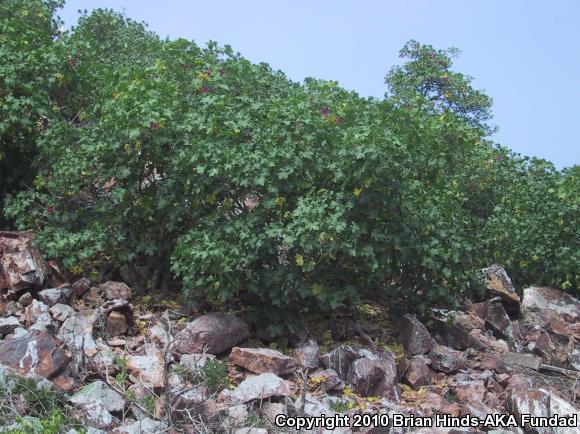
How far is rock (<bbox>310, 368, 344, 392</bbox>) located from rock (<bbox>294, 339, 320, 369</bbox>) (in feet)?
0.43

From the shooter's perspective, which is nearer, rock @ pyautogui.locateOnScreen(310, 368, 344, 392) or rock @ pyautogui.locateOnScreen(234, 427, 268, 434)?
rock @ pyautogui.locateOnScreen(234, 427, 268, 434)

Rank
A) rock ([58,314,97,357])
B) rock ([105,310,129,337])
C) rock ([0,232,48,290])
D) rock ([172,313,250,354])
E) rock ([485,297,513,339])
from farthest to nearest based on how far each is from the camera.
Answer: rock ([485,297,513,339]) < rock ([0,232,48,290]) < rock ([105,310,129,337]) < rock ([172,313,250,354]) < rock ([58,314,97,357])

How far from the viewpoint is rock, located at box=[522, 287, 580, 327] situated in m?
8.52

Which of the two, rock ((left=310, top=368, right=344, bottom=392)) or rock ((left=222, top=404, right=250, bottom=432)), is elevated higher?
rock ((left=310, top=368, right=344, bottom=392))

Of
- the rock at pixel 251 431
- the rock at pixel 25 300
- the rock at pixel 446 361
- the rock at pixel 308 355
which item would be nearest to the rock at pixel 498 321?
the rock at pixel 446 361

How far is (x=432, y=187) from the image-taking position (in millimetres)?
7098

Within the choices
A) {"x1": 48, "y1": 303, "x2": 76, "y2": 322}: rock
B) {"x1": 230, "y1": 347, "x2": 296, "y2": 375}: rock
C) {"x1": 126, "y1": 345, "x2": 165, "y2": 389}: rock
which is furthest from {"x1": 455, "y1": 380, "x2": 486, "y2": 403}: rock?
{"x1": 48, "y1": 303, "x2": 76, "y2": 322}: rock

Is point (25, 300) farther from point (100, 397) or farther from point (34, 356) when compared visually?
point (100, 397)

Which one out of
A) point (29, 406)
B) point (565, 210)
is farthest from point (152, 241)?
point (565, 210)

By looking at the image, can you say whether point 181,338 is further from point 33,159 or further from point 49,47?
point 49,47

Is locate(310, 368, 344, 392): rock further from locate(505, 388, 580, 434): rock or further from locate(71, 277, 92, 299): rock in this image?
locate(71, 277, 92, 299): rock

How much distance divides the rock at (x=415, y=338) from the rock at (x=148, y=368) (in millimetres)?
2422

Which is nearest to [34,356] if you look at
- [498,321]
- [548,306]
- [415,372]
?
[415,372]

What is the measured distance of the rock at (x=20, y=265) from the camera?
6.35m
